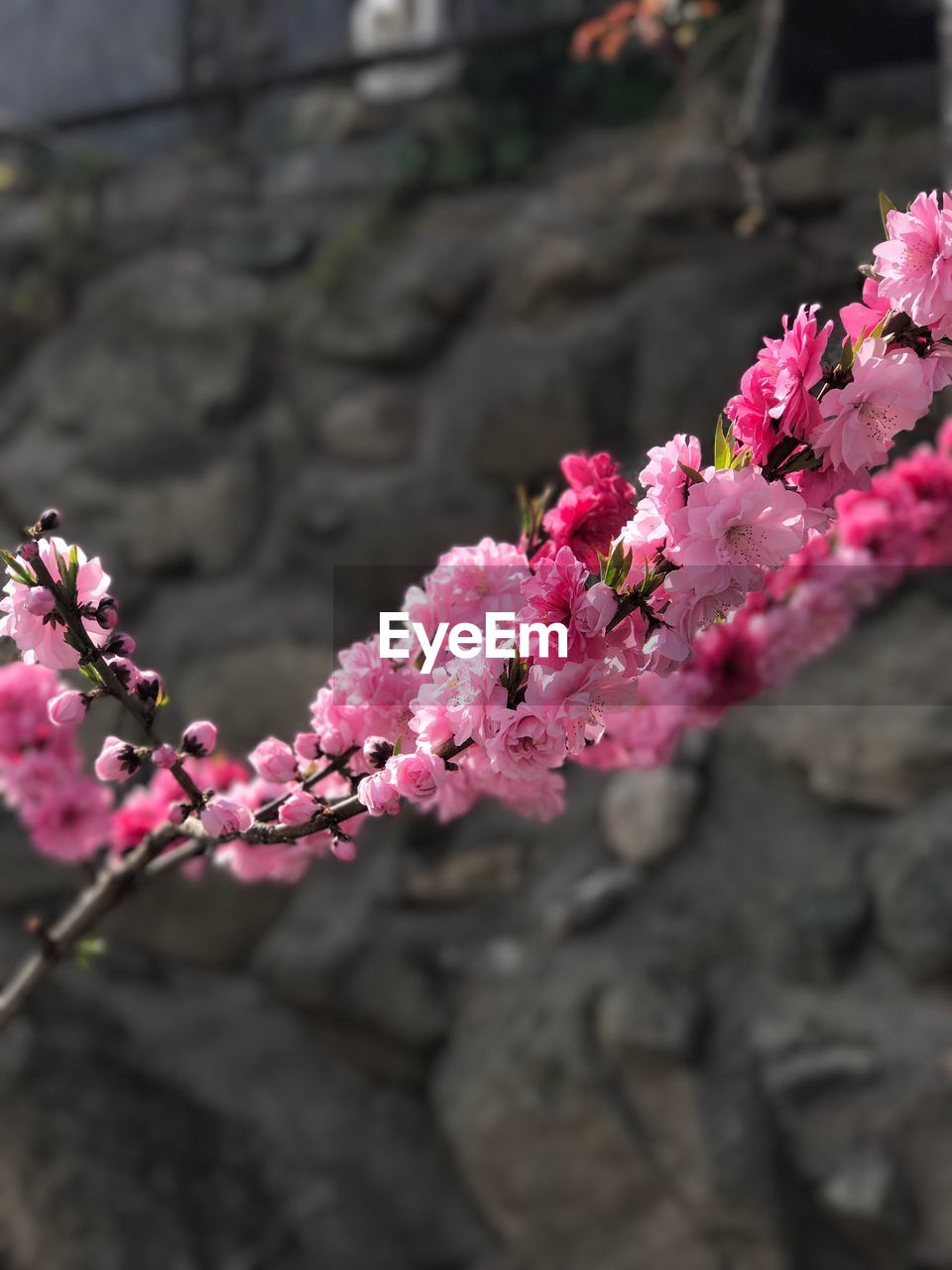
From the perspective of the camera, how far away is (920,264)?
73 centimetres

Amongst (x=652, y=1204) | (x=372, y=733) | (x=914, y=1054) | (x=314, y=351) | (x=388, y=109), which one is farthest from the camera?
(x=388, y=109)

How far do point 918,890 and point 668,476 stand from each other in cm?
158

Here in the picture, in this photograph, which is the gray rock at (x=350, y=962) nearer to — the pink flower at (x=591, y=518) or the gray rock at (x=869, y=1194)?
the gray rock at (x=869, y=1194)

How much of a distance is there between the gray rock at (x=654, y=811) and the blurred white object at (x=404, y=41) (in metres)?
2.02

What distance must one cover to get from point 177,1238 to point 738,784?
4.65ft

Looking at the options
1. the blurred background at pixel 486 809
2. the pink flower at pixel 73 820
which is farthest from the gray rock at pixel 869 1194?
the pink flower at pixel 73 820

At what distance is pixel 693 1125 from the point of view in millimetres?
2119

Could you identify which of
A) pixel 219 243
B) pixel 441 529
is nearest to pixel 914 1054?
pixel 441 529

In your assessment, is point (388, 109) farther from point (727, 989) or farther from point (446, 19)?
point (727, 989)

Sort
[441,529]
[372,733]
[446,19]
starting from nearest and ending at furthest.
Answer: [372,733], [441,529], [446,19]

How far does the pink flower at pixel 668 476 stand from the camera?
2.52ft

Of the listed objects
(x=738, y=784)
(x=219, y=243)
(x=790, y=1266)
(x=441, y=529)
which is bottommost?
(x=790, y=1266)

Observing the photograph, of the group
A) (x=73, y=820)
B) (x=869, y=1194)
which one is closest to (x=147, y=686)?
(x=73, y=820)

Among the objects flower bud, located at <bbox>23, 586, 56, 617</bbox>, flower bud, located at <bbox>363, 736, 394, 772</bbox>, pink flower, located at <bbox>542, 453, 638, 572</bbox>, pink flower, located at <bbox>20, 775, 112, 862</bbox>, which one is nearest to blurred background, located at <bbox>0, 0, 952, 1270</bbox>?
pink flower, located at <bbox>20, 775, 112, 862</bbox>
